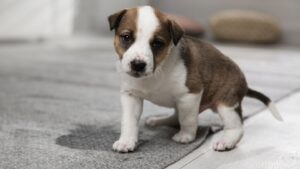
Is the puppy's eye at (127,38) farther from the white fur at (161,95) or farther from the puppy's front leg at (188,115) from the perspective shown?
the puppy's front leg at (188,115)

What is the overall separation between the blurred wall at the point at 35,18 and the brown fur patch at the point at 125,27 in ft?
13.4

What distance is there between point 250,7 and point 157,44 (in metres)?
6.06

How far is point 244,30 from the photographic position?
691 centimetres

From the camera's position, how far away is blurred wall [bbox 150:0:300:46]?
275 inches

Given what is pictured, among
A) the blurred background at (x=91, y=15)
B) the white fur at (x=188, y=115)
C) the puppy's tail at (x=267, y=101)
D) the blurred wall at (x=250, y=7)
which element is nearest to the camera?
the white fur at (x=188, y=115)

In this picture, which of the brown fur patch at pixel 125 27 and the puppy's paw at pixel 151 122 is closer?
the brown fur patch at pixel 125 27

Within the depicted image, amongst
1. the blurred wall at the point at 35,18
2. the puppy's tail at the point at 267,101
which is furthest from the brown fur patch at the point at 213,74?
the blurred wall at the point at 35,18

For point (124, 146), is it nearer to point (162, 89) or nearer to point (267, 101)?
point (162, 89)

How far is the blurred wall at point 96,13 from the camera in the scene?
747 centimetres

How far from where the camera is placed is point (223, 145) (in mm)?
1668

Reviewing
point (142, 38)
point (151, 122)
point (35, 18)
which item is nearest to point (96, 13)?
point (35, 18)

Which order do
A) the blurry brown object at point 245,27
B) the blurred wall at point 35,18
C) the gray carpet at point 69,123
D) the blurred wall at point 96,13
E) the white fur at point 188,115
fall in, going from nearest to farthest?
the gray carpet at point 69,123
the white fur at point 188,115
the blurred wall at point 35,18
the blurry brown object at point 245,27
the blurred wall at point 96,13

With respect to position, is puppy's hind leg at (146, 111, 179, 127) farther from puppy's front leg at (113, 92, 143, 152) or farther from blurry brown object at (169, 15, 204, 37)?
blurry brown object at (169, 15, 204, 37)

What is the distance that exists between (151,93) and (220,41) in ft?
18.1
